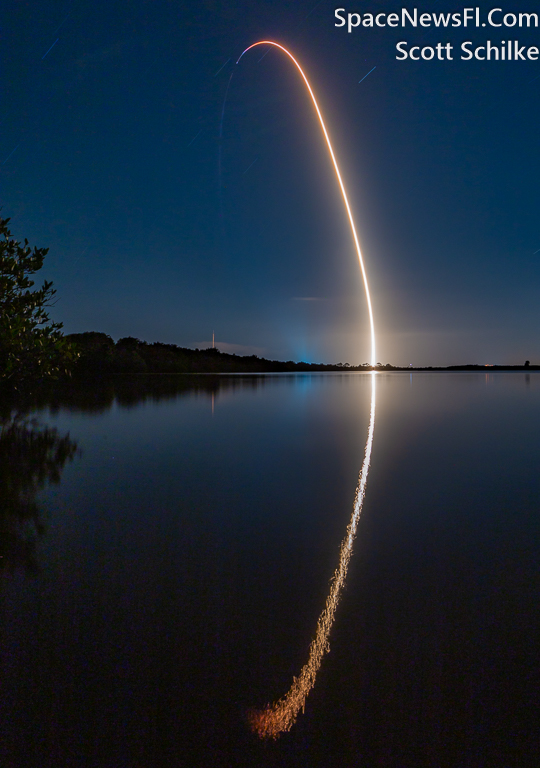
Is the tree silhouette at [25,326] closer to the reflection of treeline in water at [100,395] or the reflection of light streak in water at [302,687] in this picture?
the reflection of treeline in water at [100,395]

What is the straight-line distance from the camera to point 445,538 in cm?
489

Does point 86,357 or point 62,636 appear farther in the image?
point 86,357

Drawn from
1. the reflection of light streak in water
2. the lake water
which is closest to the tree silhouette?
the lake water

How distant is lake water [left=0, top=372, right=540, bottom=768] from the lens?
7.22ft

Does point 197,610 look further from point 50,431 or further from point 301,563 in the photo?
point 50,431

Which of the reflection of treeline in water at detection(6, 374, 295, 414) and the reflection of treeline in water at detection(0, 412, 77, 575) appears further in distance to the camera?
the reflection of treeline in water at detection(6, 374, 295, 414)

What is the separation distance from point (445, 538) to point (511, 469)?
14.6 ft

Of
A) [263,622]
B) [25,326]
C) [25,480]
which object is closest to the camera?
[263,622]

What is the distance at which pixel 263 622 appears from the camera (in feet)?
10.3

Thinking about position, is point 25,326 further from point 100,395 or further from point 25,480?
point 100,395

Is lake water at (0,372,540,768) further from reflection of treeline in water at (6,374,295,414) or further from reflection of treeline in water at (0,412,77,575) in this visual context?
reflection of treeline in water at (6,374,295,414)

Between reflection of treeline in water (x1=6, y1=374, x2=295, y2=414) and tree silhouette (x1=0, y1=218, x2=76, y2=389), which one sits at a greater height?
tree silhouette (x1=0, y1=218, x2=76, y2=389)

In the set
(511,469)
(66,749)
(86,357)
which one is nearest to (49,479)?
(66,749)

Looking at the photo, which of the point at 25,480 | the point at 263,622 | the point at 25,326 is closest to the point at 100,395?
the point at 25,326
